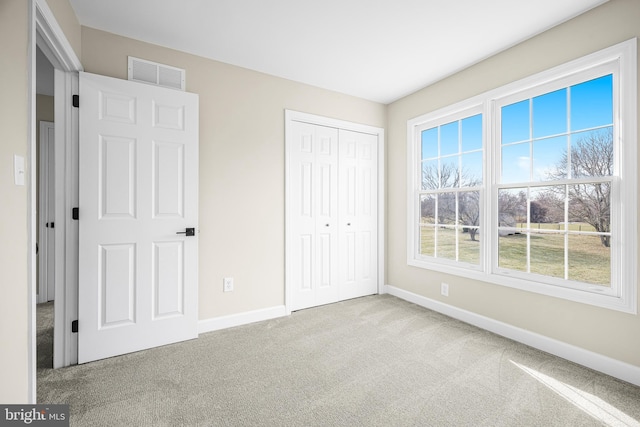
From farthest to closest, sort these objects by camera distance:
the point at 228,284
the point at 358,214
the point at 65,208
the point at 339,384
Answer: the point at 358,214 < the point at 228,284 < the point at 65,208 < the point at 339,384

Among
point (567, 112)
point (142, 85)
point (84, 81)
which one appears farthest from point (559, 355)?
point (84, 81)

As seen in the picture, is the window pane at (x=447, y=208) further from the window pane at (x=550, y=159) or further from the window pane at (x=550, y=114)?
the window pane at (x=550, y=114)

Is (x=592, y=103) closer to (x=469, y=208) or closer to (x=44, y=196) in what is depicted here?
(x=469, y=208)

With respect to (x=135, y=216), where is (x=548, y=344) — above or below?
below

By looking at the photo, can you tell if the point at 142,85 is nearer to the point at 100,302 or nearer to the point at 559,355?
the point at 100,302

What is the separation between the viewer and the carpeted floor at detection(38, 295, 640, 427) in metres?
1.66

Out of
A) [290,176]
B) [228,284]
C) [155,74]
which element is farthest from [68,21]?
[228,284]

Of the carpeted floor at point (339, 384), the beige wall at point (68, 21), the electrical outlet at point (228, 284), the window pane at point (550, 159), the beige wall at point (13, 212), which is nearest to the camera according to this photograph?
the beige wall at point (13, 212)

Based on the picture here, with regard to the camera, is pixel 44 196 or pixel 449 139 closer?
pixel 449 139

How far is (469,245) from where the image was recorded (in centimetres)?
316

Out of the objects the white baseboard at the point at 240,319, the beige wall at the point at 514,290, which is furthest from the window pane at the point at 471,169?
the white baseboard at the point at 240,319

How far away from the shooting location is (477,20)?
7.52 ft

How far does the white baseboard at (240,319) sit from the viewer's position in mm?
2795

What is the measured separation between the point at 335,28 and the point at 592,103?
2124 mm
